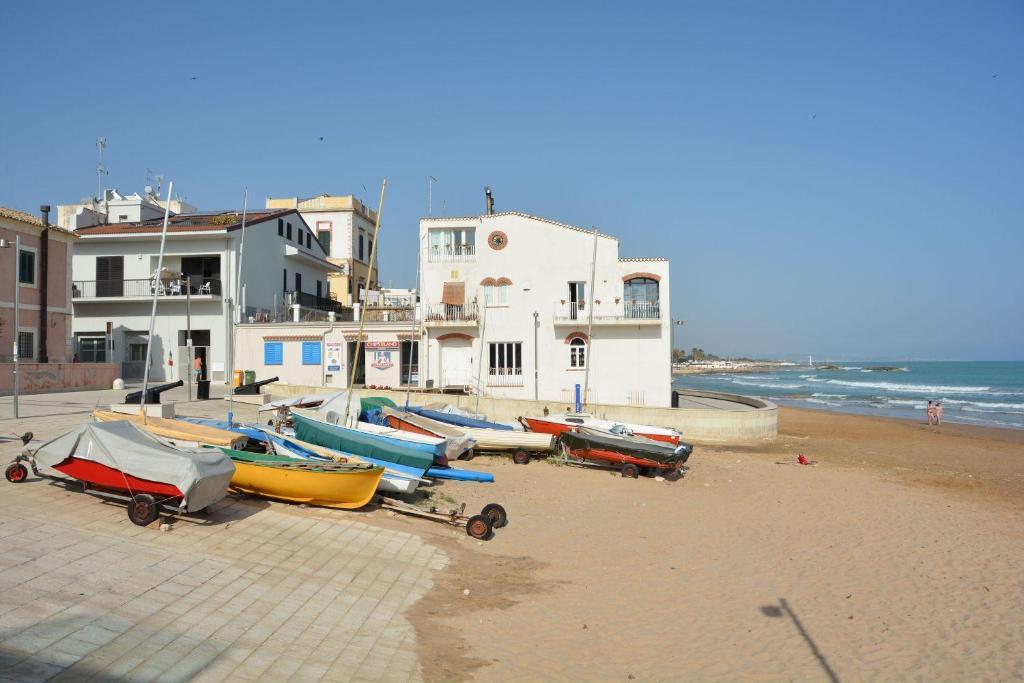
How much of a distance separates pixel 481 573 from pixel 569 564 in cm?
171

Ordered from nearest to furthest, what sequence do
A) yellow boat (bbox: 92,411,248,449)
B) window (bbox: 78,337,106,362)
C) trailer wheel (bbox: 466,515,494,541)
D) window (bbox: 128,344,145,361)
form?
trailer wheel (bbox: 466,515,494,541)
yellow boat (bbox: 92,411,248,449)
window (bbox: 78,337,106,362)
window (bbox: 128,344,145,361)

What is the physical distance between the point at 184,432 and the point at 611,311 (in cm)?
2104

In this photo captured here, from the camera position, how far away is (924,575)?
11500 millimetres

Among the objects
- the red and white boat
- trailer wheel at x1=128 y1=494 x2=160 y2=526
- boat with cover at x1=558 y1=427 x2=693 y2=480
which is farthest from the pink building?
boat with cover at x1=558 y1=427 x2=693 y2=480

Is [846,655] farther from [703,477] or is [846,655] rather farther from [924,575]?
[703,477]

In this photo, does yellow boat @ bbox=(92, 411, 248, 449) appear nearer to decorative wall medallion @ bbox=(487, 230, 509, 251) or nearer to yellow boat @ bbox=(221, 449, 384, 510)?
yellow boat @ bbox=(221, 449, 384, 510)

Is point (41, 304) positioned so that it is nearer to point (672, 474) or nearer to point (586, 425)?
point (586, 425)

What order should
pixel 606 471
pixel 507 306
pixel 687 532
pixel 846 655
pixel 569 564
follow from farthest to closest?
pixel 507 306, pixel 606 471, pixel 687 532, pixel 569 564, pixel 846 655

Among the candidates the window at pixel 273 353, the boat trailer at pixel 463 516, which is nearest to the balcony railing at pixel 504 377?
the window at pixel 273 353

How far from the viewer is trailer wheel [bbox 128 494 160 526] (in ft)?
30.6

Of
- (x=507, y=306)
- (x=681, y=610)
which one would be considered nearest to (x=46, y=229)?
(x=507, y=306)

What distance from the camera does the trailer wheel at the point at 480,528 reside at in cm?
1198

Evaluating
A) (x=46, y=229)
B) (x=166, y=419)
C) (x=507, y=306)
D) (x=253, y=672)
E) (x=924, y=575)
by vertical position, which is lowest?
(x=924, y=575)

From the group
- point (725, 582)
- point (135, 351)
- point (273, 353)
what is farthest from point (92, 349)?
point (725, 582)
